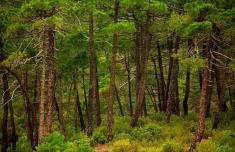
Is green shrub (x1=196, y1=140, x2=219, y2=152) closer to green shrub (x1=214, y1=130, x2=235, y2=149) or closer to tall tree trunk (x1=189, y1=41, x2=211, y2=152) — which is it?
tall tree trunk (x1=189, y1=41, x2=211, y2=152)

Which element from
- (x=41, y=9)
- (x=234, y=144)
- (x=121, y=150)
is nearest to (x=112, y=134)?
(x=121, y=150)

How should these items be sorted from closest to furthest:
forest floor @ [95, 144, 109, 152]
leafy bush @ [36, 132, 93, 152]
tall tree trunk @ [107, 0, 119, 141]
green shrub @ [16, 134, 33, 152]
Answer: leafy bush @ [36, 132, 93, 152]
forest floor @ [95, 144, 109, 152]
tall tree trunk @ [107, 0, 119, 141]
green shrub @ [16, 134, 33, 152]

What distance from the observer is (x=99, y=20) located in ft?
78.2

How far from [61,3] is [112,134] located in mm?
8050

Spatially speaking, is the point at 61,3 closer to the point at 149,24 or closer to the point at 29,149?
the point at 149,24

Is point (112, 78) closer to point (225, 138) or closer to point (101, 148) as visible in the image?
point (101, 148)

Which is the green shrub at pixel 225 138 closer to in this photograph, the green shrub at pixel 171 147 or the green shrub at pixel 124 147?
the green shrub at pixel 171 147

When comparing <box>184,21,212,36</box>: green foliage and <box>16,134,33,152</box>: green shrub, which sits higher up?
<box>184,21,212,36</box>: green foliage

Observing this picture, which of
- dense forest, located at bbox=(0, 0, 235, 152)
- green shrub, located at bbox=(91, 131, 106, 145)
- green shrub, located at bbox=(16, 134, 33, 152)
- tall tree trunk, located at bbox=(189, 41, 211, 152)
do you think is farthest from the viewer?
green shrub, located at bbox=(16, 134, 33, 152)

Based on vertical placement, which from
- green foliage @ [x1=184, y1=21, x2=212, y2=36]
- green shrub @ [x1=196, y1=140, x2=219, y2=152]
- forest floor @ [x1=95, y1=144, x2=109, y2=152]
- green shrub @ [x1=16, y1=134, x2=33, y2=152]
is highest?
green foliage @ [x1=184, y1=21, x2=212, y2=36]

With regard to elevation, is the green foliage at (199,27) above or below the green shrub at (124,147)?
above

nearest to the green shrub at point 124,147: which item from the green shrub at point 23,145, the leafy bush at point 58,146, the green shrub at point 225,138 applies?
the leafy bush at point 58,146

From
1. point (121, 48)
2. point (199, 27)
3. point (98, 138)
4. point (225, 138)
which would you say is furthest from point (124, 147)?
point (121, 48)

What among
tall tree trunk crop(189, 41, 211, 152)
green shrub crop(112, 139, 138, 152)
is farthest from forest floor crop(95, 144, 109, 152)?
tall tree trunk crop(189, 41, 211, 152)
